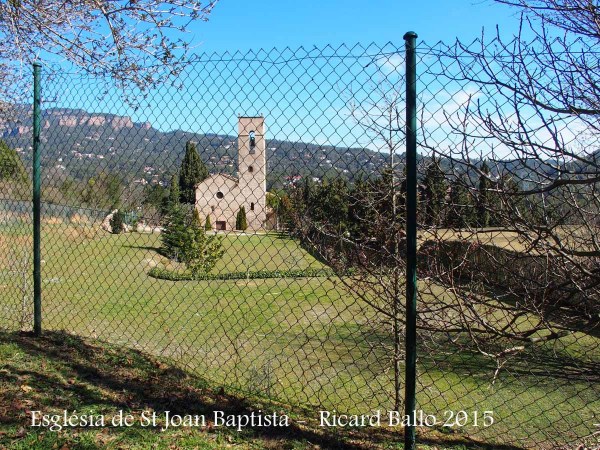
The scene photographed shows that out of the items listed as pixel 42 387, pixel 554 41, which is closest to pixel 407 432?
pixel 554 41

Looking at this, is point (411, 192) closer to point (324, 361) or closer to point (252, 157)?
point (252, 157)

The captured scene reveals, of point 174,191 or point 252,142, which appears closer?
point 252,142

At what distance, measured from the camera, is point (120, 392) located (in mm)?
2791

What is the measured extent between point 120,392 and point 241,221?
4.86 ft

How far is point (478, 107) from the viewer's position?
2.00 meters

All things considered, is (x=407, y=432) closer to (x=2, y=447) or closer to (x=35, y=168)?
(x=2, y=447)

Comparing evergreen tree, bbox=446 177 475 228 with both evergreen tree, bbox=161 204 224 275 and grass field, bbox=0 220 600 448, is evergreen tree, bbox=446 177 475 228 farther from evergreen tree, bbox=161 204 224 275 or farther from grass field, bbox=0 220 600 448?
evergreen tree, bbox=161 204 224 275

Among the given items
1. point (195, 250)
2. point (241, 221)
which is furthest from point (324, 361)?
point (195, 250)

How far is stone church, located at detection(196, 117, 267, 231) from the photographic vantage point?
2.89m

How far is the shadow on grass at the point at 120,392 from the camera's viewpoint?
2.42 m

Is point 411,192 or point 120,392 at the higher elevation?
point 411,192

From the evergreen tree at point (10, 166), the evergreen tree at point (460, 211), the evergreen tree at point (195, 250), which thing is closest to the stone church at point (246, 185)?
the evergreen tree at point (460, 211)

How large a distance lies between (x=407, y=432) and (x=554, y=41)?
1.71 meters

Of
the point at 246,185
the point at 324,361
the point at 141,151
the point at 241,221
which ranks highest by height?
the point at 141,151
